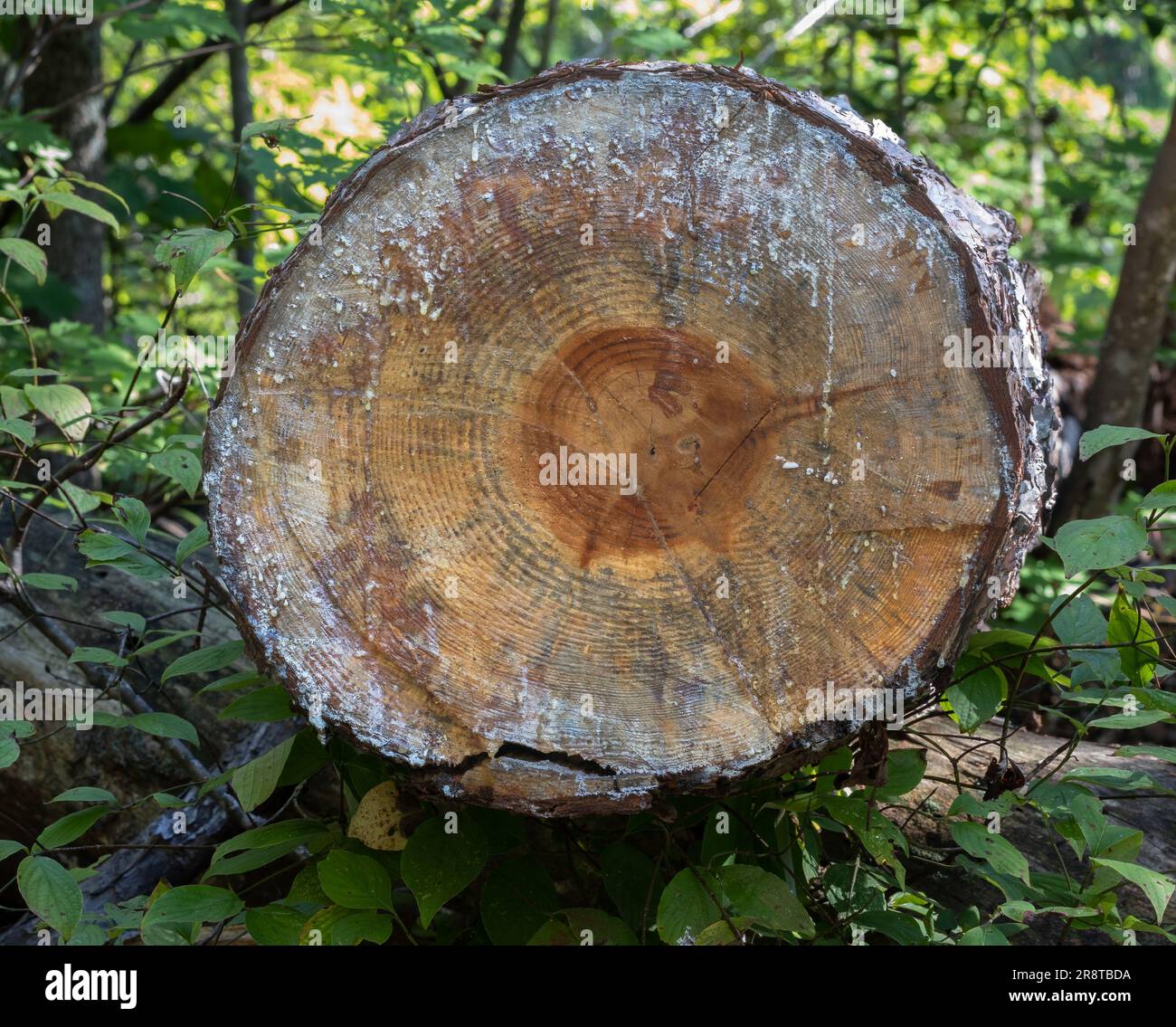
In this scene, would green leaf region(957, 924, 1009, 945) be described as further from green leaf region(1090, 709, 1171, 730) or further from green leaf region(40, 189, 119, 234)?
green leaf region(40, 189, 119, 234)

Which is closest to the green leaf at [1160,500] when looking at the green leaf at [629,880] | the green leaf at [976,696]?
the green leaf at [976,696]

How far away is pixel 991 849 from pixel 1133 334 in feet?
9.87

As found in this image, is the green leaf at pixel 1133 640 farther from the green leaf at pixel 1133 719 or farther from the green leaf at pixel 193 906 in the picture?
the green leaf at pixel 193 906

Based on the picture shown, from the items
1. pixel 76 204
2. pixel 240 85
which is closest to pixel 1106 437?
pixel 76 204

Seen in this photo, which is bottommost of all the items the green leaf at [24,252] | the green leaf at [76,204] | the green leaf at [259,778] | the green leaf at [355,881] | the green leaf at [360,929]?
the green leaf at [360,929]

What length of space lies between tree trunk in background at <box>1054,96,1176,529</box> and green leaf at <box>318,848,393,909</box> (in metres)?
3.24

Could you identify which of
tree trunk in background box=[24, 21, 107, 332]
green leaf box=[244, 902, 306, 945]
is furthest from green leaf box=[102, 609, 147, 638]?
tree trunk in background box=[24, 21, 107, 332]

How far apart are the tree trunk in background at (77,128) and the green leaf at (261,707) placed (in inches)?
134

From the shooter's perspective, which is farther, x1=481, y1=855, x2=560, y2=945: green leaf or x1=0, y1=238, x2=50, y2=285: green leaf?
x1=0, y1=238, x2=50, y2=285: green leaf

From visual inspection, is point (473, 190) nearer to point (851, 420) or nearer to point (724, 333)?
point (724, 333)

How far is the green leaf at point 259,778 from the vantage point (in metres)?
1.84

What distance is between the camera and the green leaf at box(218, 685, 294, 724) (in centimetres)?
193

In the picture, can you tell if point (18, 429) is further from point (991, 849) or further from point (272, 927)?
point (991, 849)

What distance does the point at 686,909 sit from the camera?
1.77 metres
